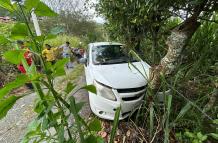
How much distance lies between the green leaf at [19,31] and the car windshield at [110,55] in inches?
153

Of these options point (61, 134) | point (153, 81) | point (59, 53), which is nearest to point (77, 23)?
point (59, 53)

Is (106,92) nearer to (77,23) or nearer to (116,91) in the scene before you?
(116,91)

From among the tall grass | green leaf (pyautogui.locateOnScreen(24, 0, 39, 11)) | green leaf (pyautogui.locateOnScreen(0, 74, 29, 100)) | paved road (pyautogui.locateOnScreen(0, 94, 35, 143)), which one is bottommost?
the tall grass

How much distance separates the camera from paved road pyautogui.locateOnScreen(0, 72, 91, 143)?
4.67 metres

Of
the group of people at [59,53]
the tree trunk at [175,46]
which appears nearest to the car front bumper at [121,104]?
the tree trunk at [175,46]

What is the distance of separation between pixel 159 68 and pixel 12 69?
726cm

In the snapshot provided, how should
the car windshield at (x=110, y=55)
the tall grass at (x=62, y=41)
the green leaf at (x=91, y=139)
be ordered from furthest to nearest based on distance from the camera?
1. the tall grass at (x=62, y=41)
2. the car windshield at (x=110, y=55)
3. the green leaf at (x=91, y=139)

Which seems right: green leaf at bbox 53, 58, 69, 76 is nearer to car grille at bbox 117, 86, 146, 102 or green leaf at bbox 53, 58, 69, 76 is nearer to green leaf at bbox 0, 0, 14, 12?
green leaf at bbox 0, 0, 14, 12

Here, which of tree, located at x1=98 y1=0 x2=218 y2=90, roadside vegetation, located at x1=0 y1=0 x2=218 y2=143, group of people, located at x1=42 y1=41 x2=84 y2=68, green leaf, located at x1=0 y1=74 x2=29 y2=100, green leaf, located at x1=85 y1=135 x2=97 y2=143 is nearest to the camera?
green leaf, located at x1=0 y1=74 x2=29 y2=100

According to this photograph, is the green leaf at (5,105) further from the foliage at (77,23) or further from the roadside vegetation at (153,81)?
the foliage at (77,23)

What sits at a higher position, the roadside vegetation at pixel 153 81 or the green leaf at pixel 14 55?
the green leaf at pixel 14 55

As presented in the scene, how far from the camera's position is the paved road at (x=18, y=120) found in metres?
4.67

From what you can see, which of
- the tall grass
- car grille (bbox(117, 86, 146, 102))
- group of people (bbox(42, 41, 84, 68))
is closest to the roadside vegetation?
car grille (bbox(117, 86, 146, 102))

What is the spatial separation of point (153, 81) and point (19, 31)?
115 inches
